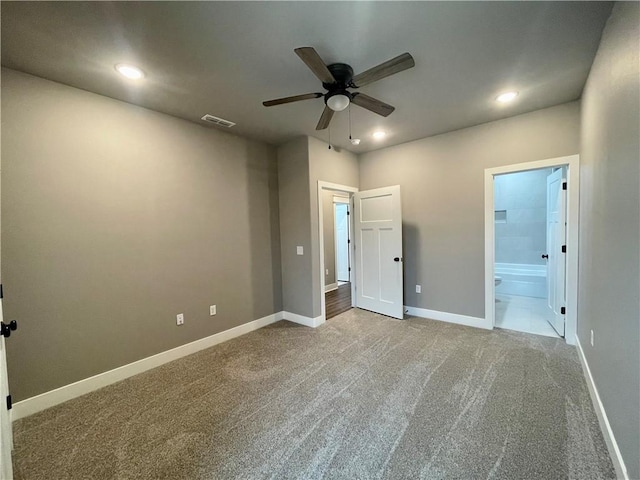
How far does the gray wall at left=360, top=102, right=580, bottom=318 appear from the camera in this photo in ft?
9.73

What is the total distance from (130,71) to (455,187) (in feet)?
12.0

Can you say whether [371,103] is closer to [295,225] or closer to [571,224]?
[295,225]

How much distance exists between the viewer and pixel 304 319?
3732 millimetres

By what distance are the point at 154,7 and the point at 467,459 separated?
3117mm

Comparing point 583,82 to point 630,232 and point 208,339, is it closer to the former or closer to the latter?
point 630,232

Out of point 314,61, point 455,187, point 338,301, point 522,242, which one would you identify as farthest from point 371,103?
point 522,242

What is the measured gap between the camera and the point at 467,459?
1.51 meters

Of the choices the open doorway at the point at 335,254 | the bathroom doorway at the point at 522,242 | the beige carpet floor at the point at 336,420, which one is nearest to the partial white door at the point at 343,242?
the open doorway at the point at 335,254

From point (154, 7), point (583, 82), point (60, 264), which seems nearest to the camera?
point (154, 7)

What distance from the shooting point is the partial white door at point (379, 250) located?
12.5 feet

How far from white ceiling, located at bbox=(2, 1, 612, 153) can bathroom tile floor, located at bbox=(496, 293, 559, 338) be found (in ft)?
8.64

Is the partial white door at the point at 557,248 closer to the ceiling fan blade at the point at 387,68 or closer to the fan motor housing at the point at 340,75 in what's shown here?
the ceiling fan blade at the point at 387,68

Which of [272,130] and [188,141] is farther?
[272,130]

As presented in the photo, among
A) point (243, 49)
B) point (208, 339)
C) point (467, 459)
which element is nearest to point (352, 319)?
point (208, 339)
